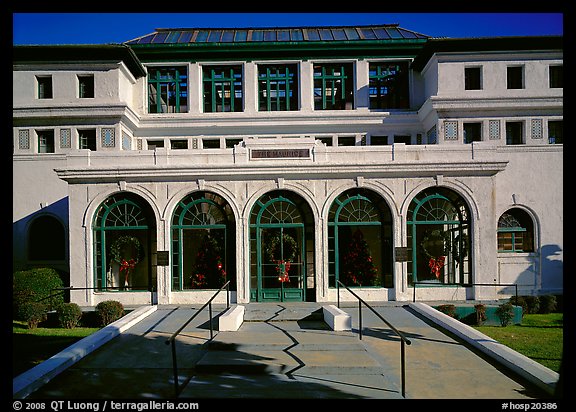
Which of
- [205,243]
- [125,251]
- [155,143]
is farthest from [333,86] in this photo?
[125,251]

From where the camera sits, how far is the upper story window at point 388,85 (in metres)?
23.9

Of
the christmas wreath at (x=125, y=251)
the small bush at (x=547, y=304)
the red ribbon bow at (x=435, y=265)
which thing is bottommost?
the small bush at (x=547, y=304)

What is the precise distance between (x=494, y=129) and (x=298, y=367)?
17373mm

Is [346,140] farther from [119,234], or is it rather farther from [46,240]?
[46,240]

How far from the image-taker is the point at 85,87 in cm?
2250

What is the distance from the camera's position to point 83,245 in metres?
17.0

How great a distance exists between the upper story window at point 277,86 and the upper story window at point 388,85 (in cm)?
417

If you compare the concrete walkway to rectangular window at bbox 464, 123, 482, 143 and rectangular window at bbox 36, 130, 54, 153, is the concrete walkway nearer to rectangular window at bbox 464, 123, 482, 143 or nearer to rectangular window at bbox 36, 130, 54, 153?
rectangular window at bbox 464, 123, 482, 143

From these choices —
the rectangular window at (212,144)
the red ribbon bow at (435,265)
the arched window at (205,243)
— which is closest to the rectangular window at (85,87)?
the rectangular window at (212,144)

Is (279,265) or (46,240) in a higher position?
(46,240)

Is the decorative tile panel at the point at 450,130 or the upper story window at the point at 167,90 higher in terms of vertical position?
the upper story window at the point at 167,90

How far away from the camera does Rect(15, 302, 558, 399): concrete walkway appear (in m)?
8.21

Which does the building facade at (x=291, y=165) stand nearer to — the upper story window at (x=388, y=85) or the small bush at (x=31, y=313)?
the upper story window at (x=388, y=85)

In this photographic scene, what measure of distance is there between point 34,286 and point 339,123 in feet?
52.2
